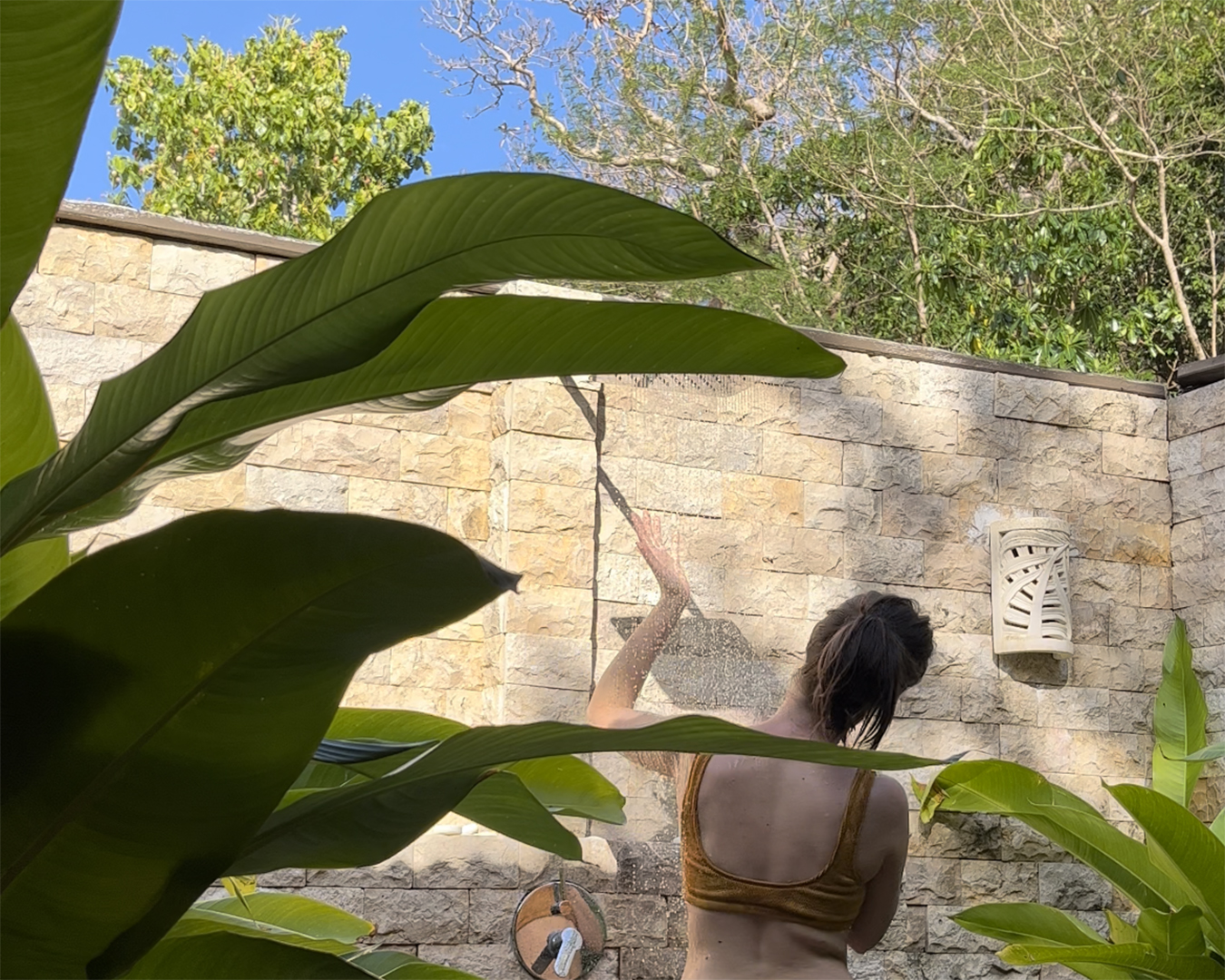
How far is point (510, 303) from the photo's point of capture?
32.0 inches

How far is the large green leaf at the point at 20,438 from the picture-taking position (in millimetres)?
961

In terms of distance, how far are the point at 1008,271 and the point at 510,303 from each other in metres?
9.23

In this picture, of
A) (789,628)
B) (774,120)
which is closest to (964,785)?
(789,628)

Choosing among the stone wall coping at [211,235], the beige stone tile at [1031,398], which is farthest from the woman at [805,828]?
the beige stone tile at [1031,398]

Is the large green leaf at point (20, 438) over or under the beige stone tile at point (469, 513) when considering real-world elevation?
under

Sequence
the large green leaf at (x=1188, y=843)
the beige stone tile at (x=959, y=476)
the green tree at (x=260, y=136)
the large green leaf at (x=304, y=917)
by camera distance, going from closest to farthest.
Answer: the large green leaf at (x=304, y=917), the large green leaf at (x=1188, y=843), the beige stone tile at (x=959, y=476), the green tree at (x=260, y=136)

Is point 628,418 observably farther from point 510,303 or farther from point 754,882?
point 510,303

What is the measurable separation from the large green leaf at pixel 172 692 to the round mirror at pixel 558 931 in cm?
306

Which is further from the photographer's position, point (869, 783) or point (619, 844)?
point (619, 844)

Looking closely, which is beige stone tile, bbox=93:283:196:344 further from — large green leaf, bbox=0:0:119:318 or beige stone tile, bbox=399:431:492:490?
large green leaf, bbox=0:0:119:318

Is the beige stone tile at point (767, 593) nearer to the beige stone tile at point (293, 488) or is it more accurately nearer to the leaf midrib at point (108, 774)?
the beige stone tile at point (293, 488)

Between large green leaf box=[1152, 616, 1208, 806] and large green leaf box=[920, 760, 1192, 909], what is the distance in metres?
0.42

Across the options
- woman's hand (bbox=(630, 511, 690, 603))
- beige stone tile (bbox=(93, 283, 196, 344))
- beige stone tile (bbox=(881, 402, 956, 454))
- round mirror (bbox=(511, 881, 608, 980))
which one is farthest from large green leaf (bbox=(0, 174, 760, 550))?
beige stone tile (bbox=(881, 402, 956, 454))

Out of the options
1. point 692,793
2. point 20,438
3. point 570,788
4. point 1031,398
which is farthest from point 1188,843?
point 20,438
